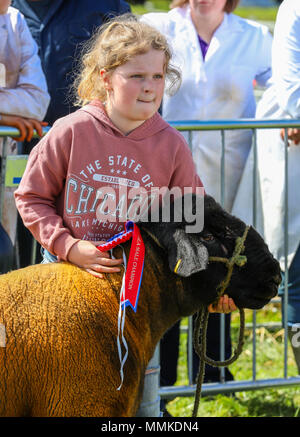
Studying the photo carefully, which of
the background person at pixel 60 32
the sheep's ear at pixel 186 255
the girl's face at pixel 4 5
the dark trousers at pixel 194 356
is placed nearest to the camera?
the sheep's ear at pixel 186 255

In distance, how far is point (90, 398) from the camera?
8.30ft

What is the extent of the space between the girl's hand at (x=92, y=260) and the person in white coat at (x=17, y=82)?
1404 mm

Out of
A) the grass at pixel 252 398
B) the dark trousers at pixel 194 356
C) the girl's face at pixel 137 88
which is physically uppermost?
the girl's face at pixel 137 88

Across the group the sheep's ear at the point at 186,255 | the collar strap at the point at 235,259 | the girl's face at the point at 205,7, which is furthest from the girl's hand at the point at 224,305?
the girl's face at the point at 205,7

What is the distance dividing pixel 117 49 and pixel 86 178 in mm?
573

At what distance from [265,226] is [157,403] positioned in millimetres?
1647

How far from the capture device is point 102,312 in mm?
2602

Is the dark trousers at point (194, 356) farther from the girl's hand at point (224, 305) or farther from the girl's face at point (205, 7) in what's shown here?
the girl's face at point (205, 7)

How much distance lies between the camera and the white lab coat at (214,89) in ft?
15.2

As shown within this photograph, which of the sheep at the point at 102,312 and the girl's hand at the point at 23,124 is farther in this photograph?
the girl's hand at the point at 23,124

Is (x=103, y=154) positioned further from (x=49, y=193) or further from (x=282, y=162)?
(x=282, y=162)

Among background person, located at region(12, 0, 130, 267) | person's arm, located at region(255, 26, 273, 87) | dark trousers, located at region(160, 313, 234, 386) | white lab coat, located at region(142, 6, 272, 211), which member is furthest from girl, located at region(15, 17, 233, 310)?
person's arm, located at region(255, 26, 273, 87)

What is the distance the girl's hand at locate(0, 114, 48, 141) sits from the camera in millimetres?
3912

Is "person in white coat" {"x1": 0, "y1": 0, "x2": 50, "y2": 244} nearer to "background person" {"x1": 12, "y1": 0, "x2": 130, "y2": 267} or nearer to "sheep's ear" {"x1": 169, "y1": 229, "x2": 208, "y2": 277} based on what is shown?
"background person" {"x1": 12, "y1": 0, "x2": 130, "y2": 267}
